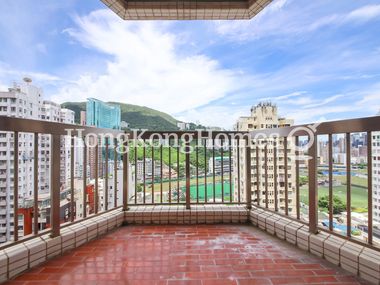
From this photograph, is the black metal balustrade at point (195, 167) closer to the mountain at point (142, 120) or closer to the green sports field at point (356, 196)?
the green sports field at point (356, 196)

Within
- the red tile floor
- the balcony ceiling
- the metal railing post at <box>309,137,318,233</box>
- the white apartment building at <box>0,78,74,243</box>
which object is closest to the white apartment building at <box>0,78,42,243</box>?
the white apartment building at <box>0,78,74,243</box>

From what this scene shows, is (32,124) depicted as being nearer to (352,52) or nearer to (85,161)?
(85,161)

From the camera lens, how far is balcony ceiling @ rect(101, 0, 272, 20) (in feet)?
9.32

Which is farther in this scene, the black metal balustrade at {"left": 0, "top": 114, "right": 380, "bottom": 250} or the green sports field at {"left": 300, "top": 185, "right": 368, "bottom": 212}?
the black metal balustrade at {"left": 0, "top": 114, "right": 380, "bottom": 250}

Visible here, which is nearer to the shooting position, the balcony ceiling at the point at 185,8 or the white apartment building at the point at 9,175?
the white apartment building at the point at 9,175

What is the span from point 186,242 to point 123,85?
11543 mm

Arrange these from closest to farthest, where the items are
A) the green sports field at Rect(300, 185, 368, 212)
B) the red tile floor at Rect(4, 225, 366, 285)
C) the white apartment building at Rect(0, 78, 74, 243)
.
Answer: the red tile floor at Rect(4, 225, 366, 285) < the green sports field at Rect(300, 185, 368, 212) < the white apartment building at Rect(0, 78, 74, 243)

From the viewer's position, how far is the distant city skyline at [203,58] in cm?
957

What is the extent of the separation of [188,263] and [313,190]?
1.25m

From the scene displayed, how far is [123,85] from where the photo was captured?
12.3 meters

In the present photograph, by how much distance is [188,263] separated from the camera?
173 centimetres

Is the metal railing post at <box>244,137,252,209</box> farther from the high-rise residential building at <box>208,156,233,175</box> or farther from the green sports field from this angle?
the green sports field

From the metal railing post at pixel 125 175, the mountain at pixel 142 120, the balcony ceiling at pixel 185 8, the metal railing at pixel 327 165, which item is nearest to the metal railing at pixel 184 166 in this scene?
the metal railing post at pixel 125 175

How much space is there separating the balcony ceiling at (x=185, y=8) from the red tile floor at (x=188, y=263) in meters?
2.73
